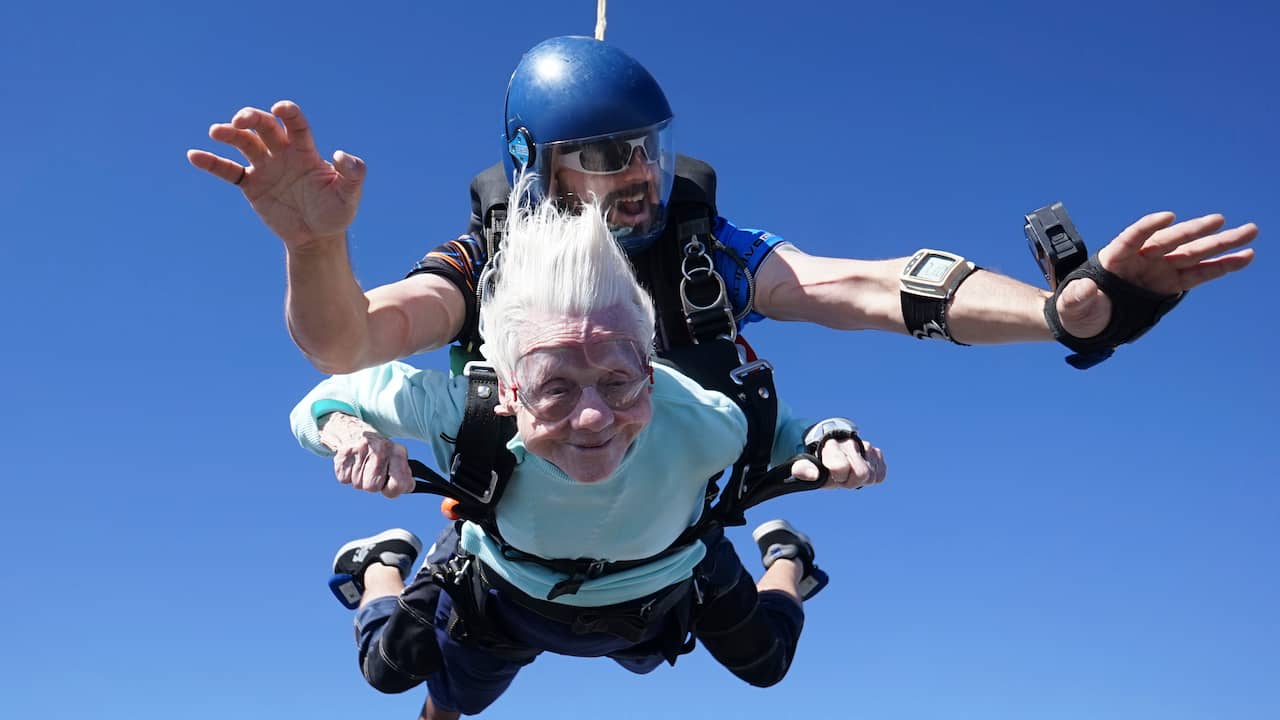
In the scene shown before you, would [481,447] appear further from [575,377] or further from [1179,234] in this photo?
[1179,234]

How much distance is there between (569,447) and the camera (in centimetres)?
432

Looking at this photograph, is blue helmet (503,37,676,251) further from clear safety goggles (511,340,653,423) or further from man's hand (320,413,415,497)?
man's hand (320,413,415,497)

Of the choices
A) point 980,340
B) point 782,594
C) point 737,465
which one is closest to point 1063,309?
point 980,340

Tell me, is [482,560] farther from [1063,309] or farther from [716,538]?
[1063,309]

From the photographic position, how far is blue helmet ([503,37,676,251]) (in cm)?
519

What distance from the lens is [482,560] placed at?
5277 mm

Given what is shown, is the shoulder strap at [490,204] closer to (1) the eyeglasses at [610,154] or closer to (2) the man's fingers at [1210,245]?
(1) the eyeglasses at [610,154]

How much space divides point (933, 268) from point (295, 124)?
2.33 m

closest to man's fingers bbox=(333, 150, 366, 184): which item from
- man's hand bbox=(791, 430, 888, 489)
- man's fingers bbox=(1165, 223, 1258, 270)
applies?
man's hand bbox=(791, 430, 888, 489)

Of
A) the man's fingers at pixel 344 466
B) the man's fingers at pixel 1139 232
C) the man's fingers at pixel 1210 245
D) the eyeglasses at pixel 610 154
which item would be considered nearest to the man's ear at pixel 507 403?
the man's fingers at pixel 344 466

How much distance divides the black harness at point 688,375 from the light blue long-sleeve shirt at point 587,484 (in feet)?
0.31

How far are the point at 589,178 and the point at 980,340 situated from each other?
5.27ft

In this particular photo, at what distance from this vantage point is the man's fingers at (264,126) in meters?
3.87

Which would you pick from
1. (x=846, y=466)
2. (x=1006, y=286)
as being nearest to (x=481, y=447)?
(x=846, y=466)
